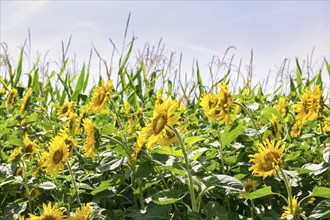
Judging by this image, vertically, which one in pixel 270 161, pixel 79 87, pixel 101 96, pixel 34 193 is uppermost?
pixel 79 87

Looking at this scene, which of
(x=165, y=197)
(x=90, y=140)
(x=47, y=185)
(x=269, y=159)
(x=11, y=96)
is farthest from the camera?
(x=11, y=96)

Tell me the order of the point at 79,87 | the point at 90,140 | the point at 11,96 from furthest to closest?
the point at 79,87 → the point at 11,96 → the point at 90,140

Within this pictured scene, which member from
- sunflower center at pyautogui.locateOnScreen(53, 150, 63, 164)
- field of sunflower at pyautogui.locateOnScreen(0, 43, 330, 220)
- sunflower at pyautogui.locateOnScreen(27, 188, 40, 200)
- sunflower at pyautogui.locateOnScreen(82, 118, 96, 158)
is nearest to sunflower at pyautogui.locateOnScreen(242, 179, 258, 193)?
field of sunflower at pyautogui.locateOnScreen(0, 43, 330, 220)

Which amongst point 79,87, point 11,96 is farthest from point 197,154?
point 79,87

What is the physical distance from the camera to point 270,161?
166cm

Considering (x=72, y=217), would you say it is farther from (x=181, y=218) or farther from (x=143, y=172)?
(x=181, y=218)

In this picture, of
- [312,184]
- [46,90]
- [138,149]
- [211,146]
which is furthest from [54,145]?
[46,90]

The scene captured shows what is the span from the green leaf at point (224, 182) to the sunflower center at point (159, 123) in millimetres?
215

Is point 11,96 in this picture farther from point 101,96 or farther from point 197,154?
point 197,154

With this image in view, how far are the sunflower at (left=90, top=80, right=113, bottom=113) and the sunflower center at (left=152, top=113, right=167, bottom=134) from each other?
66cm

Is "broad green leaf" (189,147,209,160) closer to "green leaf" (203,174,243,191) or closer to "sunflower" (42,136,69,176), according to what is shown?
"green leaf" (203,174,243,191)

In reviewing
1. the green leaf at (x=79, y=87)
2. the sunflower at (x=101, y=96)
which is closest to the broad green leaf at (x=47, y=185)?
the sunflower at (x=101, y=96)

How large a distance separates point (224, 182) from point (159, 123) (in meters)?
0.27

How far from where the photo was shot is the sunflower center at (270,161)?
164cm
